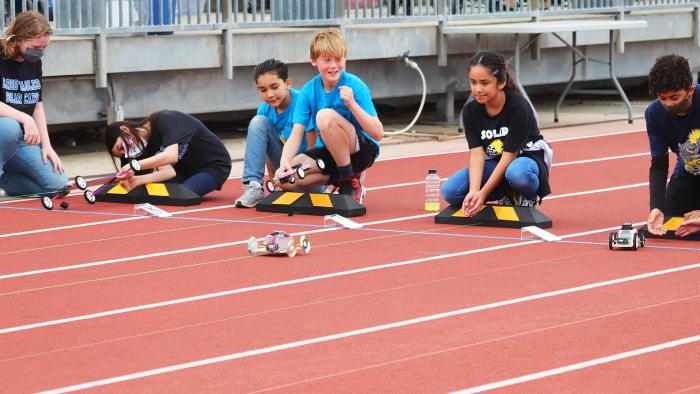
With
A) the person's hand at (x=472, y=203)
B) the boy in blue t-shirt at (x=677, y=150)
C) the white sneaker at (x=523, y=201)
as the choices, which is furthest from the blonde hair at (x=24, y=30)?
the boy in blue t-shirt at (x=677, y=150)

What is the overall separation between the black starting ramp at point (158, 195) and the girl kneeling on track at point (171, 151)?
0.20ft

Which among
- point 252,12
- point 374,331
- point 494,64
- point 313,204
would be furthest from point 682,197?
point 252,12

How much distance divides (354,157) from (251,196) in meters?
0.78

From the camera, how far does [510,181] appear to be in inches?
321

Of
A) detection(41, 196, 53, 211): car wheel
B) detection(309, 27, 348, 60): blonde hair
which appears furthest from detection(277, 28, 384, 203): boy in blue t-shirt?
detection(41, 196, 53, 211): car wheel

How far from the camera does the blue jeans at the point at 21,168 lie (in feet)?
31.0

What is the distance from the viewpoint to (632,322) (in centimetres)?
571

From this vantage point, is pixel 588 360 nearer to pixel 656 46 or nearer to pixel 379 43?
pixel 379 43

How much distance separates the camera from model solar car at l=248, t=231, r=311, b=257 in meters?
7.34

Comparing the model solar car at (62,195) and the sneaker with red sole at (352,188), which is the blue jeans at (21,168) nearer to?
the model solar car at (62,195)

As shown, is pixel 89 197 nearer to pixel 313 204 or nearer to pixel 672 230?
Answer: pixel 313 204

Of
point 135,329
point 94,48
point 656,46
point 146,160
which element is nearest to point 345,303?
point 135,329

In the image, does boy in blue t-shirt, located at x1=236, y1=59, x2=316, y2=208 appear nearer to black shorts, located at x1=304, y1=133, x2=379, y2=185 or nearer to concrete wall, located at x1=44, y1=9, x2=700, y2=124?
black shorts, located at x1=304, y1=133, x2=379, y2=185

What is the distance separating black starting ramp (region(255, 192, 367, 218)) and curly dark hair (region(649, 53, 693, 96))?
2.42 m
